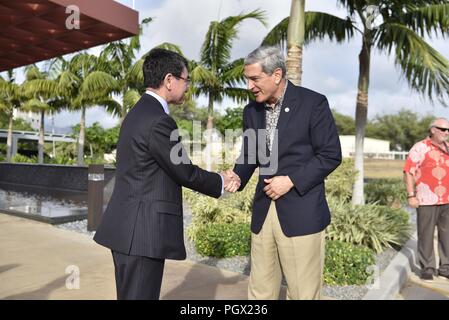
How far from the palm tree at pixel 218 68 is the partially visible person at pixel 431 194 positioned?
10869 mm

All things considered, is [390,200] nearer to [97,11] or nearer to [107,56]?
[97,11]

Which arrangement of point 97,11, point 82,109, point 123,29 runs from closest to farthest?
1. point 97,11
2. point 123,29
3. point 82,109

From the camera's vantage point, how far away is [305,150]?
8.03 feet

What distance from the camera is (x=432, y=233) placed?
16.7 ft

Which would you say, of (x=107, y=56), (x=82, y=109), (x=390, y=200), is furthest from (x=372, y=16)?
(x=82, y=109)

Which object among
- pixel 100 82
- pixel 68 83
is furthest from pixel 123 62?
pixel 68 83

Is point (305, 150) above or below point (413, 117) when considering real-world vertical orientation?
below

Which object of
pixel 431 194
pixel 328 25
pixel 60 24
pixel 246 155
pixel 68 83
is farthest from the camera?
pixel 68 83

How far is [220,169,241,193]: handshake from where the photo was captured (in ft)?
8.53

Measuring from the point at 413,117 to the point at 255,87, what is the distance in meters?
67.3

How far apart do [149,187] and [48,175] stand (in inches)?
659

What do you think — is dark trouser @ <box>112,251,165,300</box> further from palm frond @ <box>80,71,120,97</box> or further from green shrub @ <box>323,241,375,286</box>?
palm frond @ <box>80,71,120,97</box>

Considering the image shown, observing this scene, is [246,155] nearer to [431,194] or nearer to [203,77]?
[431,194]

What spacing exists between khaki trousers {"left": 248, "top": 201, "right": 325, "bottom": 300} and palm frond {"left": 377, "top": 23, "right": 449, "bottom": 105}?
24.5 feet
